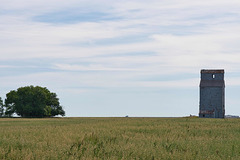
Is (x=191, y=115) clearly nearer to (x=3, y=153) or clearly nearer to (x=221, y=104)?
(x=221, y=104)

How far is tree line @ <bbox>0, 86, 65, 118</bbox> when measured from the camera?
70.1 meters

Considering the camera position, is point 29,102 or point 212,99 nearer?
point 212,99

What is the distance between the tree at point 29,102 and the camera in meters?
70.1

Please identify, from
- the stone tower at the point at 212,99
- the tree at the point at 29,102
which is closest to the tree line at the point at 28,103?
the tree at the point at 29,102

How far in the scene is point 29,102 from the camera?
7119 centimetres

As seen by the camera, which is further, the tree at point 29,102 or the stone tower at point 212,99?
the tree at point 29,102

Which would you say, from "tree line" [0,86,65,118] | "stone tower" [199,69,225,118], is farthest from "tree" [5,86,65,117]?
"stone tower" [199,69,225,118]

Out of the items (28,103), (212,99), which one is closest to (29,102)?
(28,103)

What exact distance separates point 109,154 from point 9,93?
217 ft

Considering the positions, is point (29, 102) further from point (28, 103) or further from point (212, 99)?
point (212, 99)

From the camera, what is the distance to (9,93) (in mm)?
73500

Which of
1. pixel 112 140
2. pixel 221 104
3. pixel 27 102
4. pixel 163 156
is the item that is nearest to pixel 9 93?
pixel 27 102

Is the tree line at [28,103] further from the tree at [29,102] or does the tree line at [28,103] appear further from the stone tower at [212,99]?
the stone tower at [212,99]

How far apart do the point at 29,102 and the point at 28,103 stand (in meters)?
0.37
